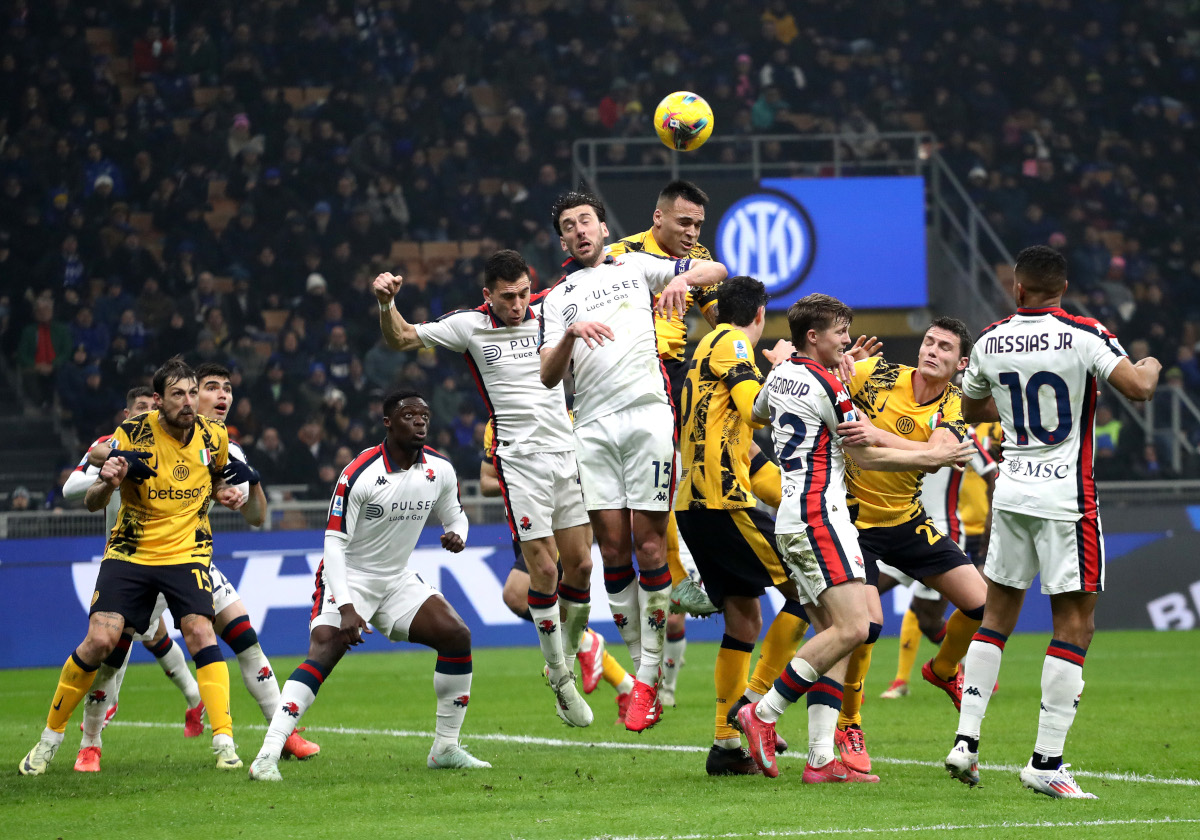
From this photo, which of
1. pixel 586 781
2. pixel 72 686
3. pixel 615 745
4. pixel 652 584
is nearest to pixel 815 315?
pixel 652 584

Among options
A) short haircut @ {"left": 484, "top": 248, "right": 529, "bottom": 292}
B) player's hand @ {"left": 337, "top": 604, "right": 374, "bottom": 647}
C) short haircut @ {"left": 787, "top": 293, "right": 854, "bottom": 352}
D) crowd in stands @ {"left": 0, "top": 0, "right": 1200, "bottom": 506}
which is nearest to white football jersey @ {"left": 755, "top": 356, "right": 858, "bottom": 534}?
short haircut @ {"left": 787, "top": 293, "right": 854, "bottom": 352}

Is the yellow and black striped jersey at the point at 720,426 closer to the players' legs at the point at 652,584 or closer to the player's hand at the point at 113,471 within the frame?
the players' legs at the point at 652,584

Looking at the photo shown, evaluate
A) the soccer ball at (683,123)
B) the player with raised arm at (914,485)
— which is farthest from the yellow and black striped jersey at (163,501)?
the player with raised arm at (914,485)

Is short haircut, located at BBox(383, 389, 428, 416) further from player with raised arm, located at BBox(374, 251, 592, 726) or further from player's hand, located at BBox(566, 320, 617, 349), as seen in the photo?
player's hand, located at BBox(566, 320, 617, 349)

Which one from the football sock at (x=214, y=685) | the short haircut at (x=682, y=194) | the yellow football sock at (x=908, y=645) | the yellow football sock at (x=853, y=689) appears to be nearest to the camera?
the yellow football sock at (x=853, y=689)

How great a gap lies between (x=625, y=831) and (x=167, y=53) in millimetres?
20028

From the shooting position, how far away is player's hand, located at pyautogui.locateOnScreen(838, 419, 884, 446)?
21.6ft

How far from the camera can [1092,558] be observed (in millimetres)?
6324

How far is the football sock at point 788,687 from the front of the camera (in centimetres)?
670

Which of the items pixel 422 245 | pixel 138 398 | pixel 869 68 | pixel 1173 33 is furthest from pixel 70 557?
pixel 1173 33

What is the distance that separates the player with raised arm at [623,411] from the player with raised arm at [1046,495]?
185cm

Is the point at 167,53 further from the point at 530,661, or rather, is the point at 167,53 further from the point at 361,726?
the point at 361,726

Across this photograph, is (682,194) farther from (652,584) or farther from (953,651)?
(953,651)

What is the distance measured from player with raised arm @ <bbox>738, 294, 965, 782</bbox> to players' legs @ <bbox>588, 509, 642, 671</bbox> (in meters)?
1.38
